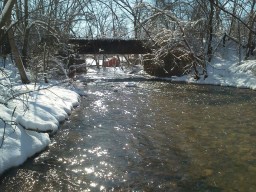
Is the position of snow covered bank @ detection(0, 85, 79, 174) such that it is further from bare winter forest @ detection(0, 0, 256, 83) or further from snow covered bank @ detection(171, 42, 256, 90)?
snow covered bank @ detection(171, 42, 256, 90)

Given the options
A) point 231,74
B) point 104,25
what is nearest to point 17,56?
point 104,25

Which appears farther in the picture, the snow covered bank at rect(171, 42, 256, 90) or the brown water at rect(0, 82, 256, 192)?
the snow covered bank at rect(171, 42, 256, 90)

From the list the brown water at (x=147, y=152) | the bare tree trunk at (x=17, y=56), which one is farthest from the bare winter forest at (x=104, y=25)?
the brown water at (x=147, y=152)

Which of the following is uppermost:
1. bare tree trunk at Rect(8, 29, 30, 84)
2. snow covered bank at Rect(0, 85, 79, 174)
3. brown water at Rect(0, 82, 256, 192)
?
bare tree trunk at Rect(8, 29, 30, 84)

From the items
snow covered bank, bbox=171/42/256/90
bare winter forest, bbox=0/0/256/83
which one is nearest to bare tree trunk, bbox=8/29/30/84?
bare winter forest, bbox=0/0/256/83

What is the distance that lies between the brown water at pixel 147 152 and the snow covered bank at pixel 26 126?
22 centimetres

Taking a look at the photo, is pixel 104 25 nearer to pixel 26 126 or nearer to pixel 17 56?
pixel 26 126

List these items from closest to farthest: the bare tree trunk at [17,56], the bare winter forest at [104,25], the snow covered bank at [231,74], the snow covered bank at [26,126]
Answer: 1. the bare winter forest at [104,25]
2. the snow covered bank at [26,126]
3. the bare tree trunk at [17,56]
4. the snow covered bank at [231,74]

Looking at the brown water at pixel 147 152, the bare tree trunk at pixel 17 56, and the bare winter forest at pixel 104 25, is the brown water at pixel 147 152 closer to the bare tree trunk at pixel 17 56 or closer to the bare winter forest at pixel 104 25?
the bare winter forest at pixel 104 25

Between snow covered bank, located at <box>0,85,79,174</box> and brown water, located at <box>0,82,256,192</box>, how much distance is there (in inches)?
8.5

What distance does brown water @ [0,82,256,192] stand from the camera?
19.6 feet

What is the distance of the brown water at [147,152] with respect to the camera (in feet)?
19.6

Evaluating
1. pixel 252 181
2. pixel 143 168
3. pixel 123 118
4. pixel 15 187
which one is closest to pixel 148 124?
pixel 123 118

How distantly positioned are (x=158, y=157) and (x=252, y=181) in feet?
6.57
